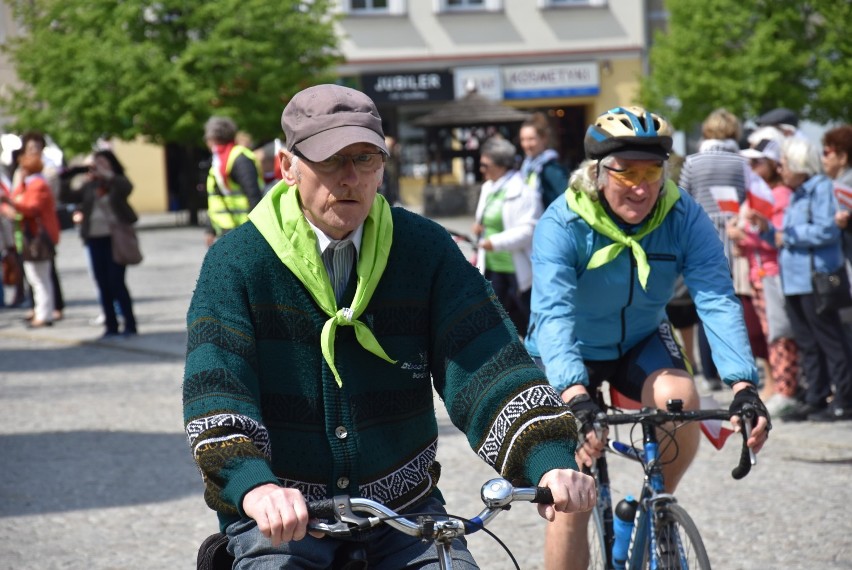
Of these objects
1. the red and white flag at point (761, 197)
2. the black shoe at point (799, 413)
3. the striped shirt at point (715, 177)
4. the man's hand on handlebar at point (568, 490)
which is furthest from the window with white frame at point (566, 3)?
the man's hand on handlebar at point (568, 490)

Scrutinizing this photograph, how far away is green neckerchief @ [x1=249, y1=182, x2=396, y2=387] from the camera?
10.4ft

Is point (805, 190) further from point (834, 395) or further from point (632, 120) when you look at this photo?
point (632, 120)

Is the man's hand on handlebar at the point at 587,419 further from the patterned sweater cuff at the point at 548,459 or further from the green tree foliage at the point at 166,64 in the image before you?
the green tree foliage at the point at 166,64

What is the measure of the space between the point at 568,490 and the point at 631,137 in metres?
1.84

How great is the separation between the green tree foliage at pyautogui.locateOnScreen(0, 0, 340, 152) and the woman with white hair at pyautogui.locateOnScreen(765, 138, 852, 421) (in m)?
26.0

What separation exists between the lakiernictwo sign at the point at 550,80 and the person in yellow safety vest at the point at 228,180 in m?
29.3

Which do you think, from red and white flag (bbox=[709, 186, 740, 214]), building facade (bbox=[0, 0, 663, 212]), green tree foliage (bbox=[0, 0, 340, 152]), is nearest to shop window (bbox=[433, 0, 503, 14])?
building facade (bbox=[0, 0, 663, 212])

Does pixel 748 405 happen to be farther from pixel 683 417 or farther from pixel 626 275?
pixel 626 275

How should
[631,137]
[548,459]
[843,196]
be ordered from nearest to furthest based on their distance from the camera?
[548,459], [631,137], [843,196]

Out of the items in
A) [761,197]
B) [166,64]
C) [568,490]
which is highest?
[568,490]

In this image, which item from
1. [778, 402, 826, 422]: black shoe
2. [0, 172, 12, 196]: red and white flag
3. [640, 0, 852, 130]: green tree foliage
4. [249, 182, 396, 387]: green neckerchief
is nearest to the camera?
[249, 182, 396, 387]: green neckerchief

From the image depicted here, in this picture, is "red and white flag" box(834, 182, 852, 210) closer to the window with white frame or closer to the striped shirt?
the striped shirt

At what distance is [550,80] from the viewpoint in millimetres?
41125

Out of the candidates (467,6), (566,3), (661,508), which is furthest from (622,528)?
(566,3)
